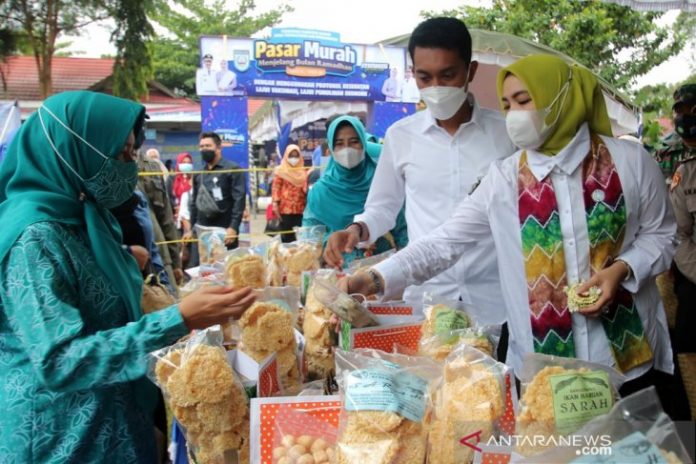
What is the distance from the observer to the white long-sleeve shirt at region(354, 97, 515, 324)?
8.08 feet

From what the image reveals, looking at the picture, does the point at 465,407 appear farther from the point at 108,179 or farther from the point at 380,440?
the point at 108,179

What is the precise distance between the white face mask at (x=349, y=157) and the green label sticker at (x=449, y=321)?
2359 millimetres


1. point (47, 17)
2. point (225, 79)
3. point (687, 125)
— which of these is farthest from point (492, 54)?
point (47, 17)

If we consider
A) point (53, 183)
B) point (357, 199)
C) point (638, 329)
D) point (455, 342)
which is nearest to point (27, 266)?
point (53, 183)

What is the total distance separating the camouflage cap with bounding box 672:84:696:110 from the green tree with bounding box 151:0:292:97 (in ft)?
99.7

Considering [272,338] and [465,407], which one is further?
[272,338]

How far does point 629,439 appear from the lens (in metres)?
0.84

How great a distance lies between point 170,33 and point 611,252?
Answer: 34.0 meters

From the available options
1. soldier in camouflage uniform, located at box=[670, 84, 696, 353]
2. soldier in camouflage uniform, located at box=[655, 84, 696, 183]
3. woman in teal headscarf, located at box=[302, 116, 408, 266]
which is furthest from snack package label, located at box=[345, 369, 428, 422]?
soldier in camouflage uniform, located at box=[655, 84, 696, 183]

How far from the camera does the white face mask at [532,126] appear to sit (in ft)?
6.35

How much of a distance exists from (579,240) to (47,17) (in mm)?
16727

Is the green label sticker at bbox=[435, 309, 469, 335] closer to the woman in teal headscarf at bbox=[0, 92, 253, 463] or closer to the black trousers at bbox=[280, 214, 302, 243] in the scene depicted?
the woman in teal headscarf at bbox=[0, 92, 253, 463]

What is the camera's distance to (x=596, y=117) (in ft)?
6.50

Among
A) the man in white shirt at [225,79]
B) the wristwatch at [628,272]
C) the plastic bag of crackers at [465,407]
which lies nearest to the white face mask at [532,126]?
the wristwatch at [628,272]
